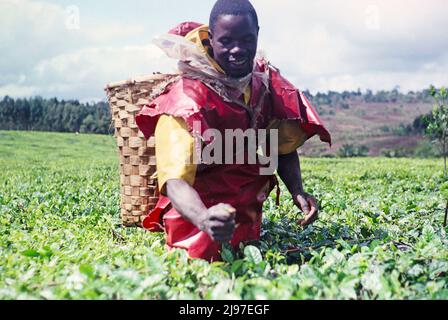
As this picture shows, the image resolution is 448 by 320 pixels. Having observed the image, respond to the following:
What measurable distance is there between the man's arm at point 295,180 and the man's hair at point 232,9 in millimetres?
948

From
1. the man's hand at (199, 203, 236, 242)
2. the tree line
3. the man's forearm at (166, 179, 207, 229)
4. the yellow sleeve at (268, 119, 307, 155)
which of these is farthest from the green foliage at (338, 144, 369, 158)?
the man's hand at (199, 203, 236, 242)

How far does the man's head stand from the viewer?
280cm

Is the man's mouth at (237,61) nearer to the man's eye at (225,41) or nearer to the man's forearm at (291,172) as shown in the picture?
the man's eye at (225,41)

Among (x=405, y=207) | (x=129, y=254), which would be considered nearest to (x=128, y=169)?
(x=129, y=254)

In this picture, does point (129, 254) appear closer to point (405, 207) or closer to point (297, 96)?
point (297, 96)

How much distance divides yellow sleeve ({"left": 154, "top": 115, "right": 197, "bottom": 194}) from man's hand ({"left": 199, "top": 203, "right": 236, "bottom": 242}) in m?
0.33

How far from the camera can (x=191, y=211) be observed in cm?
244

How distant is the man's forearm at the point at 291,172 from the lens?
11.0 feet

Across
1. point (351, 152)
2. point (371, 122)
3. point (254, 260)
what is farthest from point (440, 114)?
point (371, 122)

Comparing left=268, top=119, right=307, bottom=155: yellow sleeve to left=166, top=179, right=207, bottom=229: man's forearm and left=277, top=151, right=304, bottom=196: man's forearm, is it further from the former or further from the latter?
left=166, top=179, right=207, bottom=229: man's forearm

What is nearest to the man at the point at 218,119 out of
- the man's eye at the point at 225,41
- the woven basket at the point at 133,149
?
the man's eye at the point at 225,41
